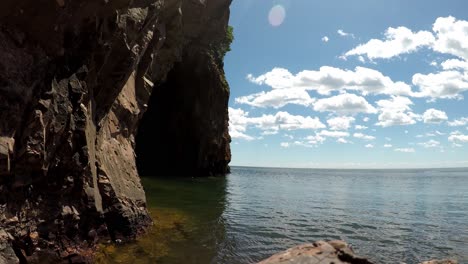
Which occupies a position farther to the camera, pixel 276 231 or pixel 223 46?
pixel 223 46

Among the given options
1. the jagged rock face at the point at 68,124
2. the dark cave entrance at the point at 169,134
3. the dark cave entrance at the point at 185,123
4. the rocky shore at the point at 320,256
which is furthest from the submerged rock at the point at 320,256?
the dark cave entrance at the point at 169,134

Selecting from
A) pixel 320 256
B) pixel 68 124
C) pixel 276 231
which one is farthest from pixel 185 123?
pixel 320 256

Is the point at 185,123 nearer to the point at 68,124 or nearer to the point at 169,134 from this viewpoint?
the point at 169,134

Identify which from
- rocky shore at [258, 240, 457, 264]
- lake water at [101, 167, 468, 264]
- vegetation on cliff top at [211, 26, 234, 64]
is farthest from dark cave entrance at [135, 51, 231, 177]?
rocky shore at [258, 240, 457, 264]

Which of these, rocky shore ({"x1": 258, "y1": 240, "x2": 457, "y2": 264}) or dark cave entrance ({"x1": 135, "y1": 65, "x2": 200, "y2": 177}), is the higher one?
dark cave entrance ({"x1": 135, "y1": 65, "x2": 200, "y2": 177})

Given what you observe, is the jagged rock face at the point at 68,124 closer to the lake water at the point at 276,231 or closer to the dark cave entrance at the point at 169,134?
the lake water at the point at 276,231

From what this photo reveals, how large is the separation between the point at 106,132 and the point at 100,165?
2745mm

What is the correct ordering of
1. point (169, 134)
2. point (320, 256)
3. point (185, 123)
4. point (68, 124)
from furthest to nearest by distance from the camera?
1. point (169, 134)
2. point (185, 123)
3. point (68, 124)
4. point (320, 256)

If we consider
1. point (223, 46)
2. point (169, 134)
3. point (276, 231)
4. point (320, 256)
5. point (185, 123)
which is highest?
point (223, 46)

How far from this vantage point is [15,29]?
961 centimetres

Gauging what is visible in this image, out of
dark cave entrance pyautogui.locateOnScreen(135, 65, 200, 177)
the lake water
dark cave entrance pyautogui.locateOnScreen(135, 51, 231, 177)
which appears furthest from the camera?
dark cave entrance pyautogui.locateOnScreen(135, 65, 200, 177)

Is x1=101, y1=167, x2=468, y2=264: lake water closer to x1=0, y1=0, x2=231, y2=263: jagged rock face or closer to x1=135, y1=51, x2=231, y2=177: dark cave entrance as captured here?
x1=0, y1=0, x2=231, y2=263: jagged rock face

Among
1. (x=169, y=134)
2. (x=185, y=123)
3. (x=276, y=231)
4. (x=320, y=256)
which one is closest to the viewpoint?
(x=320, y=256)

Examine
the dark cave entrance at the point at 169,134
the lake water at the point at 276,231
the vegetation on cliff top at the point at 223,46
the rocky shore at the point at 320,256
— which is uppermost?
the vegetation on cliff top at the point at 223,46
